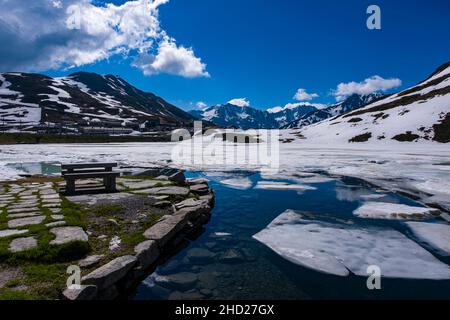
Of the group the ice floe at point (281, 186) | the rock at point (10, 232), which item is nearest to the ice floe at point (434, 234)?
the ice floe at point (281, 186)

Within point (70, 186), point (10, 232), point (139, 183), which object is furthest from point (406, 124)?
point (10, 232)

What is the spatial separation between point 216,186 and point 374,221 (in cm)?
918

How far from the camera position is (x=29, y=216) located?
864 cm

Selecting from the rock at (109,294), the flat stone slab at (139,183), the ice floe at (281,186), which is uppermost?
the flat stone slab at (139,183)

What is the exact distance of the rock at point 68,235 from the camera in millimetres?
6854

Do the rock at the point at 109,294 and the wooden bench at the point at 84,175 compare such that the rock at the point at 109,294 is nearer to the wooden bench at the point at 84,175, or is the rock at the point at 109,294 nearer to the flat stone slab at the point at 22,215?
the flat stone slab at the point at 22,215

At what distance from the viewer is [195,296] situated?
5.90 meters

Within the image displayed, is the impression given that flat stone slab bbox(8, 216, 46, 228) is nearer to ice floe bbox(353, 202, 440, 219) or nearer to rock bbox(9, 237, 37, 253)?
rock bbox(9, 237, 37, 253)

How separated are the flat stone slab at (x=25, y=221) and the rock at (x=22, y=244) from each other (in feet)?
3.66

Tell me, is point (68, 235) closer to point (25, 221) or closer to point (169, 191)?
point (25, 221)

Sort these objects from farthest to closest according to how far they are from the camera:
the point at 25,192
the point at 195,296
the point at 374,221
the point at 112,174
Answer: the point at 112,174 → the point at 25,192 → the point at 374,221 → the point at 195,296

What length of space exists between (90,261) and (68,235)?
148 centimetres
